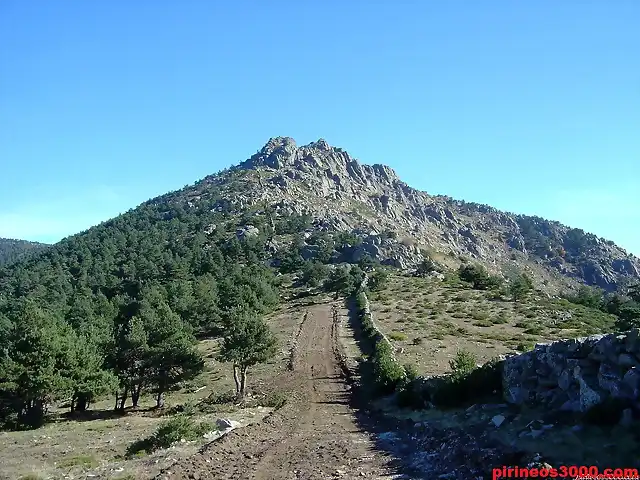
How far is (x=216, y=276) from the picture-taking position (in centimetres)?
11050

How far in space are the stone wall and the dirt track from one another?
194 inches

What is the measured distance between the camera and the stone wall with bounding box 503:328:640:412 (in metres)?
10.4

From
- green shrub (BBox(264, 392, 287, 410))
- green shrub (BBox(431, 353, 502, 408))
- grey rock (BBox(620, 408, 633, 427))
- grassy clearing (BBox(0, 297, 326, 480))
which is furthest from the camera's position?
green shrub (BBox(264, 392, 287, 410))

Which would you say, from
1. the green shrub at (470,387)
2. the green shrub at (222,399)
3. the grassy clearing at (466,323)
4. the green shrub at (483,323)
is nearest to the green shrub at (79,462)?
the green shrub at (222,399)

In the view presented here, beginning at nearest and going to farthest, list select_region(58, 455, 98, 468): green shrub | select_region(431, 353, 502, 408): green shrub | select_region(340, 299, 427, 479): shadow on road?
1. select_region(340, 299, 427, 479): shadow on road
2. select_region(431, 353, 502, 408): green shrub
3. select_region(58, 455, 98, 468): green shrub

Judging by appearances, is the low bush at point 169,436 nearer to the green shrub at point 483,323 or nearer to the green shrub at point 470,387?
the green shrub at point 470,387

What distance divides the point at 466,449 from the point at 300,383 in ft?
77.8

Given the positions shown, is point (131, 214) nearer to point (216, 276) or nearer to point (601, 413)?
point (216, 276)

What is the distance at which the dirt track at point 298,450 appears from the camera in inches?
533

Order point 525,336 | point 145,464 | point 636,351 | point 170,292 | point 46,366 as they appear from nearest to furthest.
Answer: point 636,351 < point 145,464 < point 46,366 < point 525,336 < point 170,292

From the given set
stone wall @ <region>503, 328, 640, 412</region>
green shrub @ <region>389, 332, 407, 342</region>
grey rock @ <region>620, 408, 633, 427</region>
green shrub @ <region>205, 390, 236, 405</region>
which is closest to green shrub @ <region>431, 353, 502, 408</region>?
stone wall @ <region>503, 328, 640, 412</region>

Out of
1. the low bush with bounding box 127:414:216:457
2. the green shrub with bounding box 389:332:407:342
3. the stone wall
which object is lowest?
the low bush with bounding box 127:414:216:457

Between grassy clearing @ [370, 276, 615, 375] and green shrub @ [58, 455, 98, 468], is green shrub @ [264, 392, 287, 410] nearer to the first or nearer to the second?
grassy clearing @ [370, 276, 615, 375]

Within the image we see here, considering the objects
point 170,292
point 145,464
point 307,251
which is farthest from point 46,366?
point 307,251
